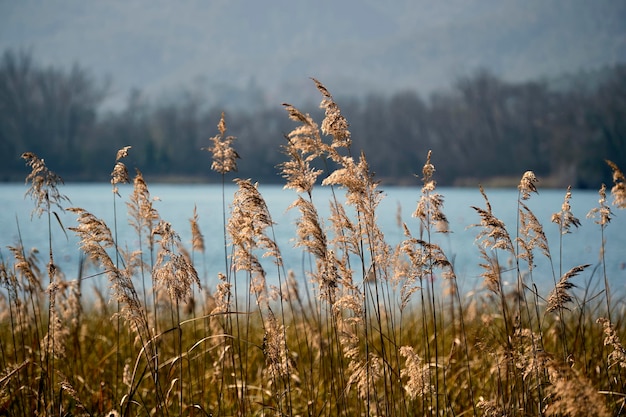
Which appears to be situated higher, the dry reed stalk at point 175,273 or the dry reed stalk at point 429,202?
the dry reed stalk at point 429,202

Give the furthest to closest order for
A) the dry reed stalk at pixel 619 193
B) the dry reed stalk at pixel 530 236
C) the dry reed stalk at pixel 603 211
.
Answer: the dry reed stalk at pixel 619 193
the dry reed stalk at pixel 603 211
the dry reed stalk at pixel 530 236

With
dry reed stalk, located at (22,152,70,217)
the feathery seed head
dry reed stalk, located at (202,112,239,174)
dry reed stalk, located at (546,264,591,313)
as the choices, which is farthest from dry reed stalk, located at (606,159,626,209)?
dry reed stalk, located at (22,152,70,217)

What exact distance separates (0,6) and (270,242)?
355 feet

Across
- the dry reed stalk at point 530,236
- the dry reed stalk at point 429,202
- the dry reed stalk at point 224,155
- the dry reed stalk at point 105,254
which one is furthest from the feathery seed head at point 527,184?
the dry reed stalk at point 105,254

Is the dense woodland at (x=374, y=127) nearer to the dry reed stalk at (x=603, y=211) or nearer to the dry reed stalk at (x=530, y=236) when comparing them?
the dry reed stalk at (x=603, y=211)

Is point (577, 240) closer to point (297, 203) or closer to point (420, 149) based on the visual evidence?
point (297, 203)

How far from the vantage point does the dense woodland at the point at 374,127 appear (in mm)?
46250

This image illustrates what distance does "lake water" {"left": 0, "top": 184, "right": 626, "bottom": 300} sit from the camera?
4.79 metres

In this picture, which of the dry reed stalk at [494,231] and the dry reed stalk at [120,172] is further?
the dry reed stalk at [120,172]

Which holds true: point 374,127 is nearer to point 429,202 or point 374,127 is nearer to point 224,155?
point 224,155

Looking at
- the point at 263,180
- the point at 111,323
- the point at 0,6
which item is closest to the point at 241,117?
the point at 263,180

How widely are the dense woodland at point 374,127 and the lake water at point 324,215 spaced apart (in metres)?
2.73

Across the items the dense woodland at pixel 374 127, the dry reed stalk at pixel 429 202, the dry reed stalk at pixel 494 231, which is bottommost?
the dry reed stalk at pixel 494 231

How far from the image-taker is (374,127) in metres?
50.6
